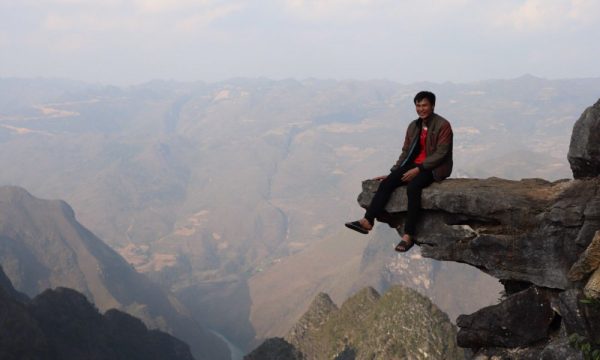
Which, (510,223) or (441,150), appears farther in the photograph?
(441,150)

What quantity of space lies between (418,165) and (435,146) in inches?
38.0

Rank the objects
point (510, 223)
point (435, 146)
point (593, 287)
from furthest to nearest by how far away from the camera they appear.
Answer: point (435, 146)
point (510, 223)
point (593, 287)

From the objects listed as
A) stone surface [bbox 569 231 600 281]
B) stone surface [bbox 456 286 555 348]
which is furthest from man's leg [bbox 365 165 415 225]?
stone surface [bbox 569 231 600 281]

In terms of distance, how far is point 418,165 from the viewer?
20359mm

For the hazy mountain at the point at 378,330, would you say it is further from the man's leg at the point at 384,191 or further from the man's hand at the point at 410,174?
the man's hand at the point at 410,174

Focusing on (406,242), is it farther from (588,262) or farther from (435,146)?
(588,262)

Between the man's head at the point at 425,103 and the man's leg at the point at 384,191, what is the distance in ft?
6.99

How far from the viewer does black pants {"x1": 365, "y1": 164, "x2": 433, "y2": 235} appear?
1992 cm

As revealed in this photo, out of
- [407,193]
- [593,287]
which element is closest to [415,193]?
[407,193]

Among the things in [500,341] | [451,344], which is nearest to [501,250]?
[500,341]

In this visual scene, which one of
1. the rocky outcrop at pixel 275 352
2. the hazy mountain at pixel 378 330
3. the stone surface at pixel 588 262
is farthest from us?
the rocky outcrop at pixel 275 352

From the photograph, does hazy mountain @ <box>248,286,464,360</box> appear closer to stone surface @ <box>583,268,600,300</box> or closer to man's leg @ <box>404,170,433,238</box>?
man's leg @ <box>404,170,433,238</box>

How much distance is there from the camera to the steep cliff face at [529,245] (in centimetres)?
1627

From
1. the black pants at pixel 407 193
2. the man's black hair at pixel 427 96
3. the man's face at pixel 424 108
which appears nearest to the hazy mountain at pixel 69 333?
the black pants at pixel 407 193
